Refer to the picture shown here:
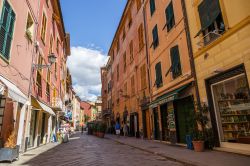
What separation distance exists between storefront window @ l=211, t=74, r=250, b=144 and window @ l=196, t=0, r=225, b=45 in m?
2.12

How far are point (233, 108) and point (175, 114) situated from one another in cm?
429

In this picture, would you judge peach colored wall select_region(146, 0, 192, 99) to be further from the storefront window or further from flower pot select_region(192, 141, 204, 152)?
flower pot select_region(192, 141, 204, 152)

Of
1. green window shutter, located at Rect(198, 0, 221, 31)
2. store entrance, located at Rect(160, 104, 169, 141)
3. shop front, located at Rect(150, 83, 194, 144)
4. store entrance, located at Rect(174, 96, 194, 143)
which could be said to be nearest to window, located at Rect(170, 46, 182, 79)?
shop front, located at Rect(150, 83, 194, 144)

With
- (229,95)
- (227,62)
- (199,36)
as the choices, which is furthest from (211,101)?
(199,36)

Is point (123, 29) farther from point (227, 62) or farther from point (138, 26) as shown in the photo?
point (227, 62)

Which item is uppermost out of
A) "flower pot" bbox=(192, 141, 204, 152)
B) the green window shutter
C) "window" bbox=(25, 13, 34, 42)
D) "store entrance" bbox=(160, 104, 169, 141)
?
"window" bbox=(25, 13, 34, 42)

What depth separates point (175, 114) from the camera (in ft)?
38.9

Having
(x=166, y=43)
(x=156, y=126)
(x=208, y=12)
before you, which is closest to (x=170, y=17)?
(x=166, y=43)

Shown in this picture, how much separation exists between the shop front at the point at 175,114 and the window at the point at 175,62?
117 cm

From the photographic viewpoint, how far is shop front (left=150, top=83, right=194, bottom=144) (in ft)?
34.1

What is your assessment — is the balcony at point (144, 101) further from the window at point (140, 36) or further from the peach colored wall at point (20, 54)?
the peach colored wall at point (20, 54)

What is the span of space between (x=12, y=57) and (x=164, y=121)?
399 inches

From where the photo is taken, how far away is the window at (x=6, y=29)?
7.14 metres

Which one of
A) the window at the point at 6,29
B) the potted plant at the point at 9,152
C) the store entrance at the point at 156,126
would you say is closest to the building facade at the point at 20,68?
the window at the point at 6,29
